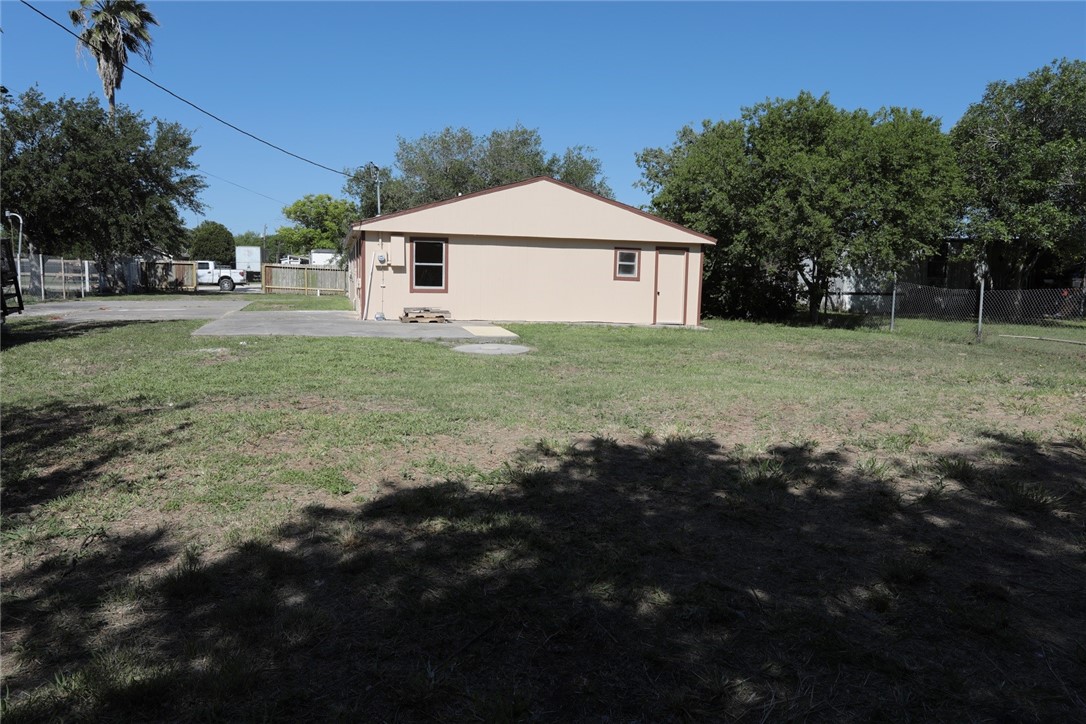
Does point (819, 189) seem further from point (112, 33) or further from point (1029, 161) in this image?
point (112, 33)

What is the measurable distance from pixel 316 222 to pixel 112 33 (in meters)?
48.2

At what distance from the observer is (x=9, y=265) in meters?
13.4

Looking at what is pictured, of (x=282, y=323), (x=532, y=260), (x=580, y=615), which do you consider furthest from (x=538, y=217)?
(x=580, y=615)

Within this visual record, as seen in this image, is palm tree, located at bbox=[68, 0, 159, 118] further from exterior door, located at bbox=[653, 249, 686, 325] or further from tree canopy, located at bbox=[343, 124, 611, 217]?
exterior door, located at bbox=[653, 249, 686, 325]

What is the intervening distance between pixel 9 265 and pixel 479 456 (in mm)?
12605

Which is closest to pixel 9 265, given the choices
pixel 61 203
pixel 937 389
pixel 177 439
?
pixel 177 439

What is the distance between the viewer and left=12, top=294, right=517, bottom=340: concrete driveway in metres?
14.4

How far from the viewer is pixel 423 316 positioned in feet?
60.9

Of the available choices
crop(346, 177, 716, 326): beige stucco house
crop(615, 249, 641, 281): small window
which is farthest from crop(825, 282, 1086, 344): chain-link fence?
crop(615, 249, 641, 281): small window

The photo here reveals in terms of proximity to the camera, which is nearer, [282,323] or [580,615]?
[580,615]

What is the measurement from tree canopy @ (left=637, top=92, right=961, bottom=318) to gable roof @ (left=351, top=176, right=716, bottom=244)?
117 inches

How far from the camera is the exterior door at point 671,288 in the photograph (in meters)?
20.7

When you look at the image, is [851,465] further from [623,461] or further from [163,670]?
[163,670]

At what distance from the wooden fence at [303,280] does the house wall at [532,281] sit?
1834cm
